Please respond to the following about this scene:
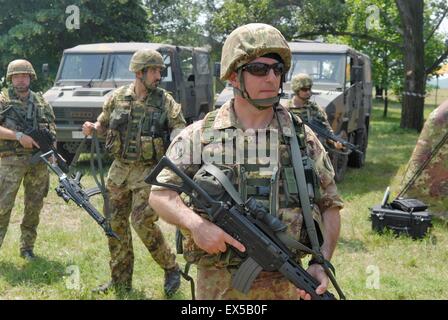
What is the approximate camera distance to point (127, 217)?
4227mm

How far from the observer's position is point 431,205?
648cm

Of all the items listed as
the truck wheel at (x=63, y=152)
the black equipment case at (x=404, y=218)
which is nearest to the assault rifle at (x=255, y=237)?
the black equipment case at (x=404, y=218)

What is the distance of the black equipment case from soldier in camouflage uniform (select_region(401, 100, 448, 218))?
36 centimetres

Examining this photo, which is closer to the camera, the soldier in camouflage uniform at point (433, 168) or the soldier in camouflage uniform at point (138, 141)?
the soldier in camouflage uniform at point (138, 141)

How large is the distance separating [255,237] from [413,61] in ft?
47.8

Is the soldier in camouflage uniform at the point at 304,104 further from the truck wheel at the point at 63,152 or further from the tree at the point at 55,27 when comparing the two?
the tree at the point at 55,27

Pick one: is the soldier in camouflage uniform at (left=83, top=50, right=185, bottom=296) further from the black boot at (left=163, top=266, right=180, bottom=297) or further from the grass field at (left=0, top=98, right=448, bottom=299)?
the grass field at (left=0, top=98, right=448, bottom=299)

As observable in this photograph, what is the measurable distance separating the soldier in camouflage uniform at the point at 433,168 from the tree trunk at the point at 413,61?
9231mm

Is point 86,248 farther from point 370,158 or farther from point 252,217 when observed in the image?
point 370,158

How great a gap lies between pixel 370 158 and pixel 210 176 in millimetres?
10403

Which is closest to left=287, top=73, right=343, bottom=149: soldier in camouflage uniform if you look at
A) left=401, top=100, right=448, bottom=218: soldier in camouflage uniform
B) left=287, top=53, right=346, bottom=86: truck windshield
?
left=401, top=100, right=448, bottom=218: soldier in camouflage uniform

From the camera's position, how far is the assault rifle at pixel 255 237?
2092 mm

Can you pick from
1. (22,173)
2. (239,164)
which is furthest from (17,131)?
(239,164)

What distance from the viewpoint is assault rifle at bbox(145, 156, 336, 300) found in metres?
2.09
